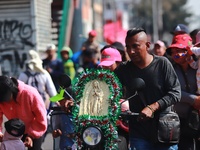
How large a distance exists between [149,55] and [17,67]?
1326 cm

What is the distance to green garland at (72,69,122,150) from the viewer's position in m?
5.33

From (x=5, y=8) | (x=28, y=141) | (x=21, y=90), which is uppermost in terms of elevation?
(x=5, y=8)

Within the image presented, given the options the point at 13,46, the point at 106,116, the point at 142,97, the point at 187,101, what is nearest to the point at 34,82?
the point at 187,101

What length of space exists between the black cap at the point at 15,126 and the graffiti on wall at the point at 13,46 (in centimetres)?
1246

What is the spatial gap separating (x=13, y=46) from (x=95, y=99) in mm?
13803

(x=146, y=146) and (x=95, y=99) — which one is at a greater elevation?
(x=95, y=99)

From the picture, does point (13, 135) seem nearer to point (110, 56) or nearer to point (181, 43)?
point (110, 56)

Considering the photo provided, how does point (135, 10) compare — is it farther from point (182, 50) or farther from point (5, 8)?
point (182, 50)

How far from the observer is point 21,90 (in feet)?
22.5

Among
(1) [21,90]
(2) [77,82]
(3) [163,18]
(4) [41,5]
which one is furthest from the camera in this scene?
(3) [163,18]

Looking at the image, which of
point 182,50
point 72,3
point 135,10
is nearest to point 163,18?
point 135,10

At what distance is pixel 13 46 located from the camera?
62.4ft

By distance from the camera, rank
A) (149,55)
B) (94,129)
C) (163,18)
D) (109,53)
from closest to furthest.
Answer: (94,129)
(149,55)
(109,53)
(163,18)

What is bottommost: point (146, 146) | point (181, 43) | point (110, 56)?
point (146, 146)
